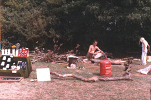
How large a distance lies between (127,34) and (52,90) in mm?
10402

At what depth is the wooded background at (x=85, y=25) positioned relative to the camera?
14.3m

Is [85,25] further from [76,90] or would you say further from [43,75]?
[76,90]

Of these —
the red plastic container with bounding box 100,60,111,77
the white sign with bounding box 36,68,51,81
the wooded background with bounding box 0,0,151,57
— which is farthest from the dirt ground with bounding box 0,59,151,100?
the wooded background with bounding box 0,0,151,57

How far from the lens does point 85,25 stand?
18.2 metres

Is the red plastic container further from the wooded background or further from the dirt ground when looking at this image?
the wooded background

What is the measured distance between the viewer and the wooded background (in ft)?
46.8

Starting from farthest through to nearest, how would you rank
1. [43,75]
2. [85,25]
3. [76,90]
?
1. [85,25]
2. [43,75]
3. [76,90]

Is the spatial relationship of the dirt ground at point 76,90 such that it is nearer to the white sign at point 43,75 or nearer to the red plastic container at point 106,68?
the white sign at point 43,75

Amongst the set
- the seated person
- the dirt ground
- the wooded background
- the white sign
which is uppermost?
the wooded background

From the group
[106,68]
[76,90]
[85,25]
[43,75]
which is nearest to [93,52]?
[106,68]

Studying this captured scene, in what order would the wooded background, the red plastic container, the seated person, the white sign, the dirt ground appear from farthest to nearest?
the wooded background < the seated person < the red plastic container < the white sign < the dirt ground

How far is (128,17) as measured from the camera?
1316 cm

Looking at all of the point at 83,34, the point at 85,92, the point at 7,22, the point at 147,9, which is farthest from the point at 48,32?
the point at 85,92

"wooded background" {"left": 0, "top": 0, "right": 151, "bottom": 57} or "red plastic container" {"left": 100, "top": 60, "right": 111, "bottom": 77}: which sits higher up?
"wooded background" {"left": 0, "top": 0, "right": 151, "bottom": 57}
